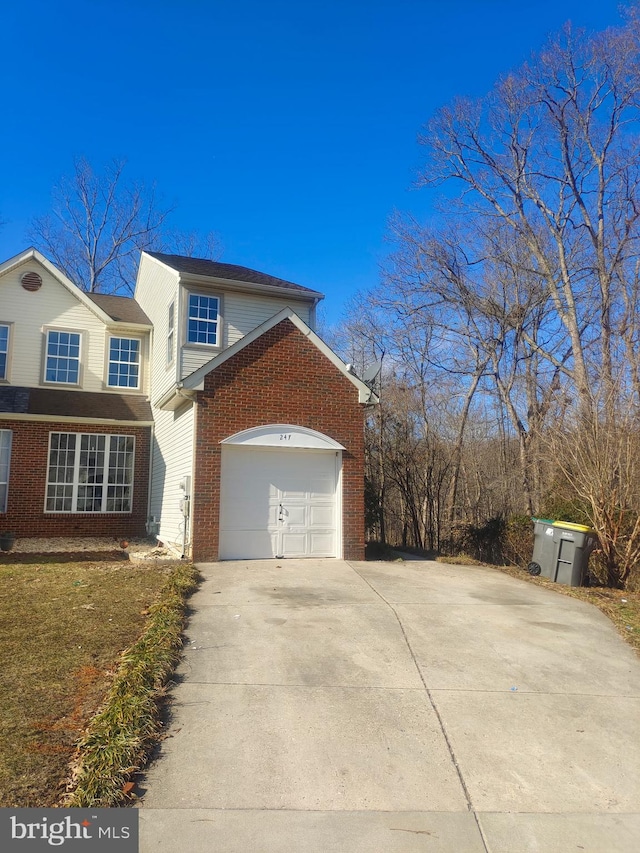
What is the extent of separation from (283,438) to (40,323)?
9156 mm

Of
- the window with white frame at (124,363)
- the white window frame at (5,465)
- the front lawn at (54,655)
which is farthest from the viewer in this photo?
the window with white frame at (124,363)

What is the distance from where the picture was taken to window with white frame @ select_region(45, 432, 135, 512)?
51.9ft

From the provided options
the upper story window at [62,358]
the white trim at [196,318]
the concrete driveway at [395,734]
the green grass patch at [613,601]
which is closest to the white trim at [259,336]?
the white trim at [196,318]

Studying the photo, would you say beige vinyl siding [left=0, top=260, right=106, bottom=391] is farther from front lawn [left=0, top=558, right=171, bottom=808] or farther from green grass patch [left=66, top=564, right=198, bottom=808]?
green grass patch [left=66, top=564, right=198, bottom=808]

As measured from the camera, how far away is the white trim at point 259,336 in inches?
454

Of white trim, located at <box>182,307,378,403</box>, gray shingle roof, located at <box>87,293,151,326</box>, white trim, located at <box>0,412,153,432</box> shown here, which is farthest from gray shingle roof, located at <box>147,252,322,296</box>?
white trim, located at <box>0,412,153,432</box>

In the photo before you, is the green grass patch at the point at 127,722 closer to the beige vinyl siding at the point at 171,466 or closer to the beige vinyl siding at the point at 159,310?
the beige vinyl siding at the point at 171,466

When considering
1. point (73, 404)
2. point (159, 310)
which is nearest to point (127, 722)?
point (73, 404)

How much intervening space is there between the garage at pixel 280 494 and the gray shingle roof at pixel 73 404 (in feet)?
18.8

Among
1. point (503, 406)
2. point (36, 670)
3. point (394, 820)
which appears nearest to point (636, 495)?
point (394, 820)

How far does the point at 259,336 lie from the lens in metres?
12.3

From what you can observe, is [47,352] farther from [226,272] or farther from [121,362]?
[226,272]

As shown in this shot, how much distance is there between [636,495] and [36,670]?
1072 centimetres

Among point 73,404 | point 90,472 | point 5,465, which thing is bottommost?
point 90,472
